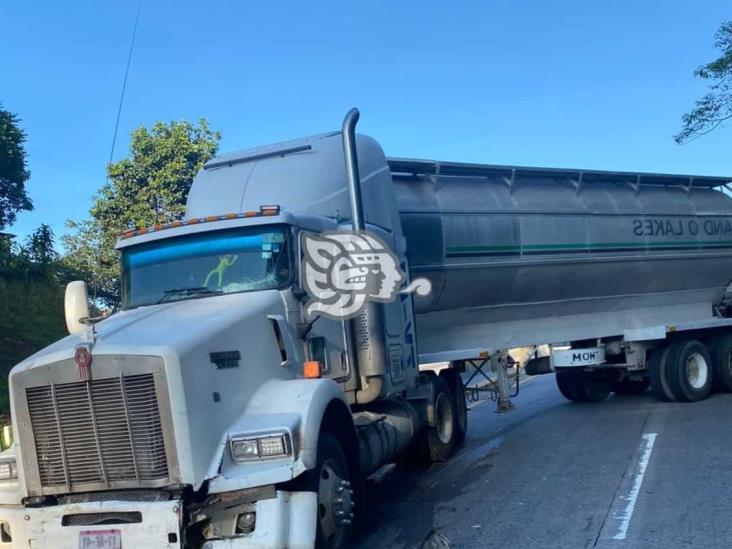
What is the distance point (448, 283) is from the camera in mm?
10258

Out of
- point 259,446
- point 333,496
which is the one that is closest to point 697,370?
point 333,496

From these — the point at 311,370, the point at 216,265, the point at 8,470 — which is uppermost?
the point at 216,265

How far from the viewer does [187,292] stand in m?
6.18

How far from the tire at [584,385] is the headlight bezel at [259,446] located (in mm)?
9904

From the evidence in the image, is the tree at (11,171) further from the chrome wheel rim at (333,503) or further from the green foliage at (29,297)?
the chrome wheel rim at (333,503)

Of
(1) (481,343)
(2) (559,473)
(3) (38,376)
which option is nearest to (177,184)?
(1) (481,343)

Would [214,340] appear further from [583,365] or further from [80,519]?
[583,365]

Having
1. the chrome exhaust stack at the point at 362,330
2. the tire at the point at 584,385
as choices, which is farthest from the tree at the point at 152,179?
the chrome exhaust stack at the point at 362,330

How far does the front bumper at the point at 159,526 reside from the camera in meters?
4.68

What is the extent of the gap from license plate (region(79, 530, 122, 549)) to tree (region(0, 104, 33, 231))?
51.6 ft

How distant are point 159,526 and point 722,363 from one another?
11771mm

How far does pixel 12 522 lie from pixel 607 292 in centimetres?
979

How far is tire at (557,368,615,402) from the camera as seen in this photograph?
46.0ft

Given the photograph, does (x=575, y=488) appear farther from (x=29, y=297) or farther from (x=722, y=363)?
(x=29, y=297)
